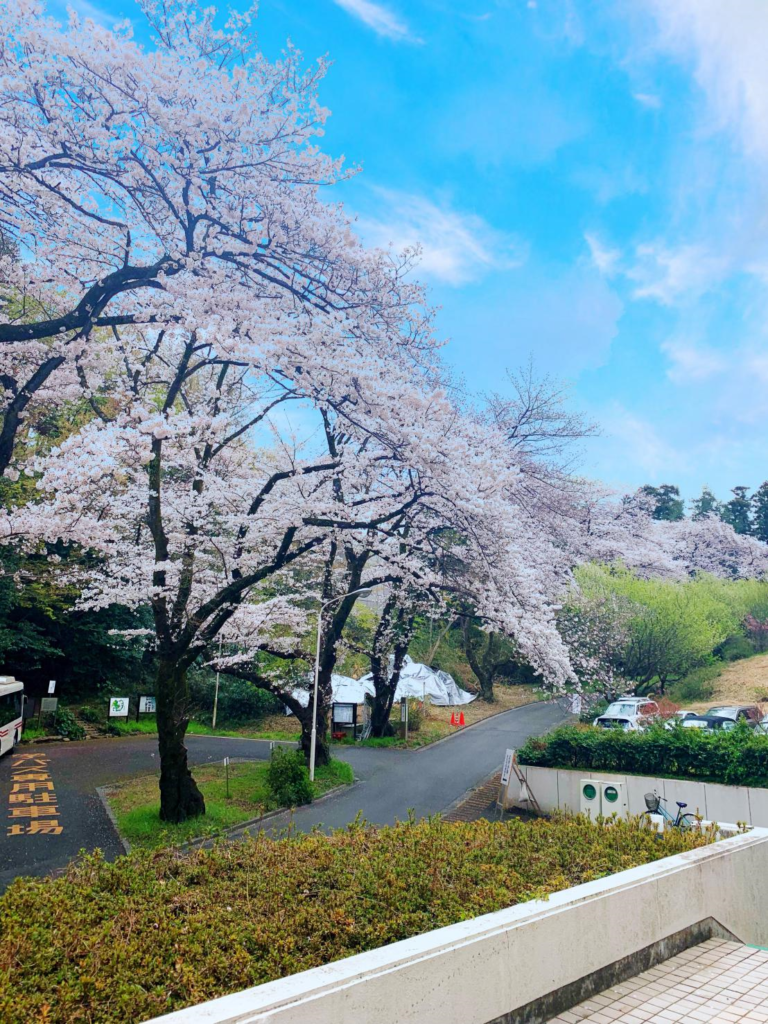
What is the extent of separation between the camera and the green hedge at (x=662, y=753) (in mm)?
12766

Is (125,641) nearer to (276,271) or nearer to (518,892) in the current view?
(276,271)

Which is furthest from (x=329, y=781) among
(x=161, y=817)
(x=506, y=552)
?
(x=506, y=552)

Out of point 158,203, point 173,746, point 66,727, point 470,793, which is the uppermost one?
point 158,203

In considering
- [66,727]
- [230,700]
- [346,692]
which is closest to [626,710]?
[346,692]

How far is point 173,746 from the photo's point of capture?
510 inches

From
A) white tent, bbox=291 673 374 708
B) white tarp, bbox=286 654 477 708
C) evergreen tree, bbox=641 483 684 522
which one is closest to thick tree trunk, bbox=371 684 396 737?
white tent, bbox=291 673 374 708

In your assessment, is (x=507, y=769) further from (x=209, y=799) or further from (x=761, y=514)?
(x=761, y=514)

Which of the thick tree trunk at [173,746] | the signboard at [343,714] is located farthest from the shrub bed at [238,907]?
the signboard at [343,714]

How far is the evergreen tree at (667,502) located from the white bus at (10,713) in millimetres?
45814

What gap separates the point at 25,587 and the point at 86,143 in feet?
65.9

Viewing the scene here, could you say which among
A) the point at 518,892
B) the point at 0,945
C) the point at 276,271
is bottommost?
the point at 518,892

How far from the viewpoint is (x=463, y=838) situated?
577cm

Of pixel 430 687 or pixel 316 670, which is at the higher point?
pixel 316 670

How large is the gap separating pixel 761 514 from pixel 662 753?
4704cm
